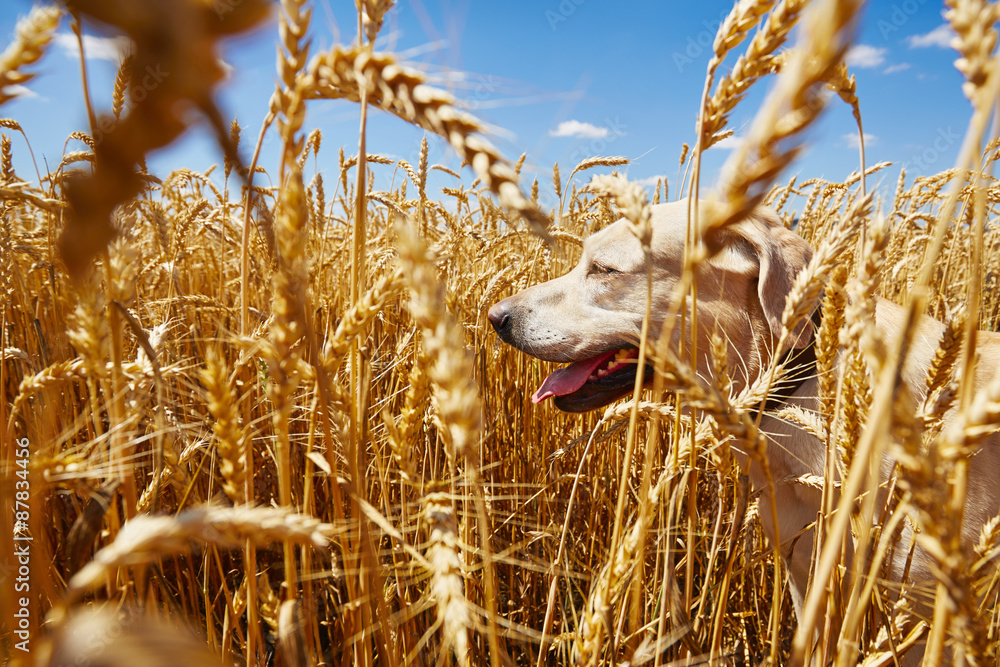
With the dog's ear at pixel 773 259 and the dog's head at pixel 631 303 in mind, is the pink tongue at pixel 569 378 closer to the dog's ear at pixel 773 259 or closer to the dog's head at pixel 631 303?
the dog's head at pixel 631 303

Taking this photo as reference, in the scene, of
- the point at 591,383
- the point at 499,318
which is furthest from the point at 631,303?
the point at 499,318

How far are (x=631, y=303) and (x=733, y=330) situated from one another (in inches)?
16.5

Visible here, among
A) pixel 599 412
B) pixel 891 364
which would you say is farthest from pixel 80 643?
pixel 599 412

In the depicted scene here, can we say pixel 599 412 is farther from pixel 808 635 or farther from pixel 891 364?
pixel 891 364

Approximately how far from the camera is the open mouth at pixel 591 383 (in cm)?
200

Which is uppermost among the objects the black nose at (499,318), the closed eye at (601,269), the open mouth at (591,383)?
the closed eye at (601,269)

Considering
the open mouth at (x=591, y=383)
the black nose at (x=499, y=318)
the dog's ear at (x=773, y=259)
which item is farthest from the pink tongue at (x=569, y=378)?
the dog's ear at (x=773, y=259)

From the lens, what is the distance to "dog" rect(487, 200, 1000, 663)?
1.58 meters

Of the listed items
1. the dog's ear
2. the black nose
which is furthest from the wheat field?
the black nose

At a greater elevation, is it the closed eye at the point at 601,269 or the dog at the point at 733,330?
Result: the closed eye at the point at 601,269

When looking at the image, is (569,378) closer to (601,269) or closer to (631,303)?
(631,303)

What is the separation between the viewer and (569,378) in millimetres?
2170

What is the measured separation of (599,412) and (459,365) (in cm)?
210

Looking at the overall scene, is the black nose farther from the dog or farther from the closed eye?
the closed eye
